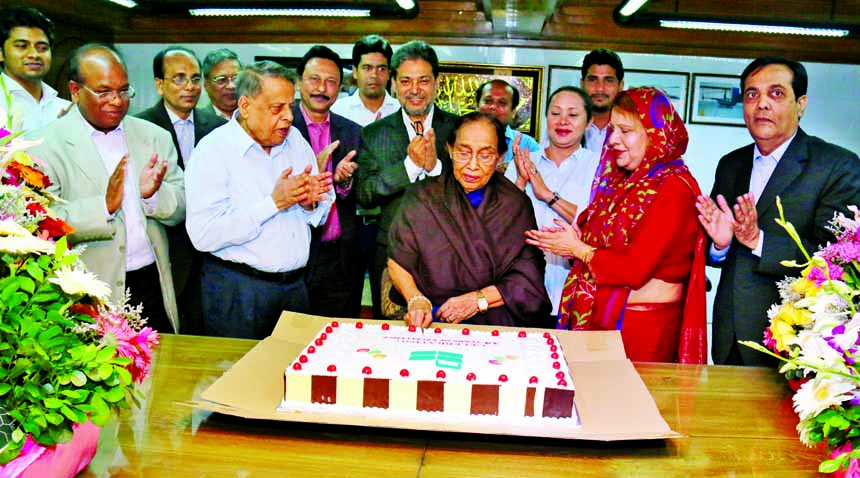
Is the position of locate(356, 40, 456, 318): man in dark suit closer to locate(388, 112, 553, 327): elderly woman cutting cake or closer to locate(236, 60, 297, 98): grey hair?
locate(388, 112, 553, 327): elderly woman cutting cake

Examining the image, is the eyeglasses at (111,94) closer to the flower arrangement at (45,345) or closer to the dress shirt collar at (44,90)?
the dress shirt collar at (44,90)

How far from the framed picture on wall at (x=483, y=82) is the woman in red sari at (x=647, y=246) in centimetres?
54

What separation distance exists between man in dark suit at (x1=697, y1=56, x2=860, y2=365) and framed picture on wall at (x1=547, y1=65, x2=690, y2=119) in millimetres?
282

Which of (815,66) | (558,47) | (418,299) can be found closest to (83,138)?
(418,299)

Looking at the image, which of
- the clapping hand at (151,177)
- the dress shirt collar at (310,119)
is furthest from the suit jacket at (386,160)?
the clapping hand at (151,177)

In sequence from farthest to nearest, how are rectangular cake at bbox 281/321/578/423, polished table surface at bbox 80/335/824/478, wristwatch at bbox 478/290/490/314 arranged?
wristwatch at bbox 478/290/490/314 < rectangular cake at bbox 281/321/578/423 < polished table surface at bbox 80/335/824/478

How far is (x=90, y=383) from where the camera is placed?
1.25 metres

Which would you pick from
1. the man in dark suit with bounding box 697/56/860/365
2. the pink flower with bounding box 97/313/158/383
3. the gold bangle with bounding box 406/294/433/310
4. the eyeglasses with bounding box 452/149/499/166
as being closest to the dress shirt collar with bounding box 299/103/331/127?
the eyeglasses with bounding box 452/149/499/166

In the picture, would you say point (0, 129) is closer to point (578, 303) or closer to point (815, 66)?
point (578, 303)

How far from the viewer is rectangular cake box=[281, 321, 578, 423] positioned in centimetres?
166

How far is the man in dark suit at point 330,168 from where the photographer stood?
139 inches

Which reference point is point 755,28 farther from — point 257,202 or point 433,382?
point 433,382

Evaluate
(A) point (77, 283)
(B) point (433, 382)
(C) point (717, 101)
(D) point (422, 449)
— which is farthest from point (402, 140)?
(A) point (77, 283)

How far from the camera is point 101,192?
10.9 ft
